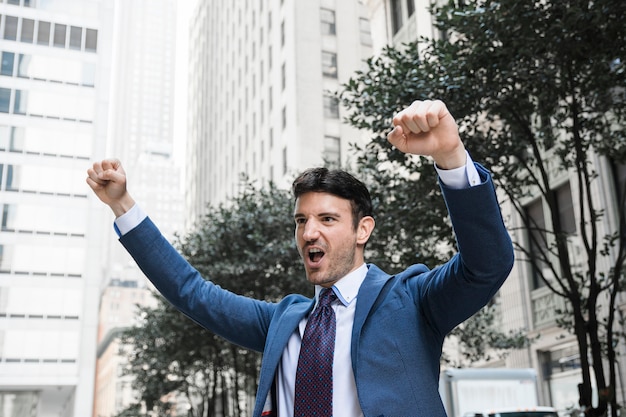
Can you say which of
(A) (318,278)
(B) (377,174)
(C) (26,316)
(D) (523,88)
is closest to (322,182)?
(A) (318,278)

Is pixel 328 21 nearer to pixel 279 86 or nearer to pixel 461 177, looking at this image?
pixel 279 86

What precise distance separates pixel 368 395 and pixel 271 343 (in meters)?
0.50

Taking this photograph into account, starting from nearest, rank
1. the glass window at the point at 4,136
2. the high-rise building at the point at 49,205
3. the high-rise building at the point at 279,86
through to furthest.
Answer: the high-rise building at the point at 279,86 → the high-rise building at the point at 49,205 → the glass window at the point at 4,136

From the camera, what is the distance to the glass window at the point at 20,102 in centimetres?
4816

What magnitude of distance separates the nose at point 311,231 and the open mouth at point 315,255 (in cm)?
5

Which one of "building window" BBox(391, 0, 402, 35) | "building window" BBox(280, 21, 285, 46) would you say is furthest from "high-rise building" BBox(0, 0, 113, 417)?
"building window" BBox(391, 0, 402, 35)

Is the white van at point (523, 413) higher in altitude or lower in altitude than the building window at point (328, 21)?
lower

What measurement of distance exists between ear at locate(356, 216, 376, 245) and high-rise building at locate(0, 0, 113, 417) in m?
47.3

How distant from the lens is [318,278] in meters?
2.54

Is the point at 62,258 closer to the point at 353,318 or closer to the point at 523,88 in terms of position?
the point at 523,88

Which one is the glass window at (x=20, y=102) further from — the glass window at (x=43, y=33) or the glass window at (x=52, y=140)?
the glass window at (x=43, y=33)

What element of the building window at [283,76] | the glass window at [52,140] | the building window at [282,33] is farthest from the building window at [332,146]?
the glass window at [52,140]

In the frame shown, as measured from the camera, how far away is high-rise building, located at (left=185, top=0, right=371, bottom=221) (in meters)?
41.4

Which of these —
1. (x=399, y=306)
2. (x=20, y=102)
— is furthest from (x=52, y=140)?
(x=399, y=306)
